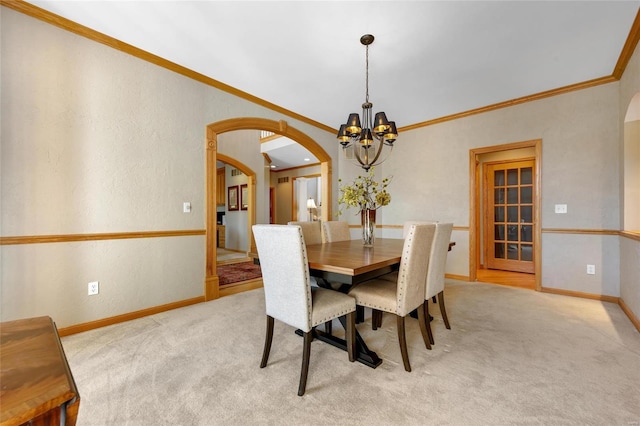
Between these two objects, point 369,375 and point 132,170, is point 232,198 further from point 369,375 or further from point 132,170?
point 369,375

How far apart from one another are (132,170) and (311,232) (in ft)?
6.15

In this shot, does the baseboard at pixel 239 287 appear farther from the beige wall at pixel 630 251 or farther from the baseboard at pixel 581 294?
the beige wall at pixel 630 251

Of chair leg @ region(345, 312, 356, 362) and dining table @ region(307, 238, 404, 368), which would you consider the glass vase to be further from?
chair leg @ region(345, 312, 356, 362)

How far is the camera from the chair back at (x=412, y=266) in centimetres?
179

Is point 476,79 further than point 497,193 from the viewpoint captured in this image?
No

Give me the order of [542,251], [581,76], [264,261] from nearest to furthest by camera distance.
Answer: [264,261], [581,76], [542,251]

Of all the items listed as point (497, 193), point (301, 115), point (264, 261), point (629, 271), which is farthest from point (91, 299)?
point (497, 193)

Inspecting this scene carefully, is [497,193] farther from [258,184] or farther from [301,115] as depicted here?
[258,184]

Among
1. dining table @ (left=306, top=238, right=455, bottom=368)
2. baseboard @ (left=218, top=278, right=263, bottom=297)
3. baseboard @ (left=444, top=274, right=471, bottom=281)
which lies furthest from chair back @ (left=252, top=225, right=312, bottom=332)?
baseboard @ (left=444, top=274, right=471, bottom=281)

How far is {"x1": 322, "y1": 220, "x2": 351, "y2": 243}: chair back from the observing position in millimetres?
3072

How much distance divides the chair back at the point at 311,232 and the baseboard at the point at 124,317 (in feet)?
4.94

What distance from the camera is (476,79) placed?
3.20 metres

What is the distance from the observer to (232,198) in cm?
738

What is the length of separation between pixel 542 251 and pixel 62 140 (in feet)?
17.8
